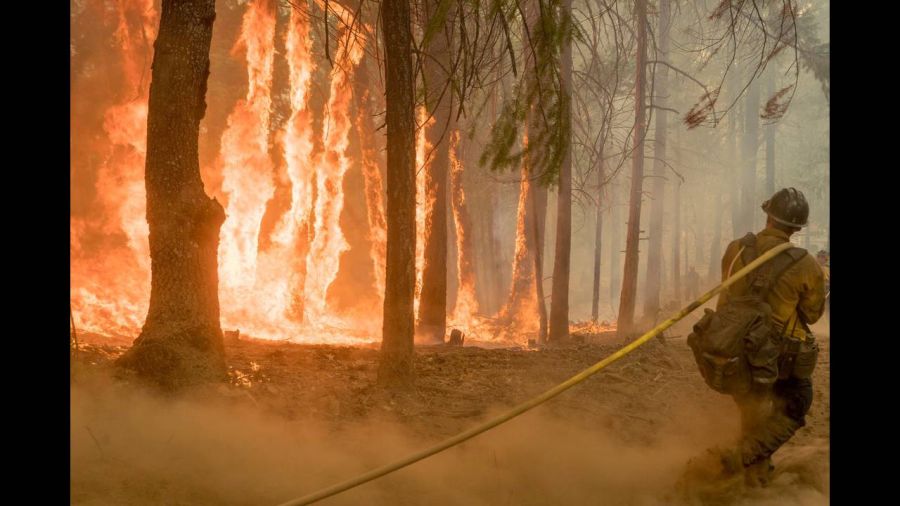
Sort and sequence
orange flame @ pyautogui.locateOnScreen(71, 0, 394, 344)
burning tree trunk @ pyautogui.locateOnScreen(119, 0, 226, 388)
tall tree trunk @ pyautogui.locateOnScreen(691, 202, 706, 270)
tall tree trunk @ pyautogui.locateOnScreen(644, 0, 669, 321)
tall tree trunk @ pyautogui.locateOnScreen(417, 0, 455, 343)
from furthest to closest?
tall tree trunk @ pyautogui.locateOnScreen(691, 202, 706, 270) → tall tree trunk @ pyautogui.locateOnScreen(644, 0, 669, 321) → orange flame @ pyautogui.locateOnScreen(71, 0, 394, 344) → tall tree trunk @ pyautogui.locateOnScreen(417, 0, 455, 343) → burning tree trunk @ pyautogui.locateOnScreen(119, 0, 226, 388)

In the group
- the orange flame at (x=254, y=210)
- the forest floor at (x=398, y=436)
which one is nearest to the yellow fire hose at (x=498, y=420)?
the forest floor at (x=398, y=436)

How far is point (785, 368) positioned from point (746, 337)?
48cm

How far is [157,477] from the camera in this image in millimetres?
4340

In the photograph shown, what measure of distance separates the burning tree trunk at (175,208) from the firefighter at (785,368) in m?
4.79

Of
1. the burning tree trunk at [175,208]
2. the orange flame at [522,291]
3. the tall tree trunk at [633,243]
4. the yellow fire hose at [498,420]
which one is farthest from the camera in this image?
the orange flame at [522,291]

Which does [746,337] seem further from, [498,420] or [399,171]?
[399,171]

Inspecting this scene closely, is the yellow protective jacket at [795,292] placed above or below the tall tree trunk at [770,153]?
below

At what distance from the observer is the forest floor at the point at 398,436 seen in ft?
15.0

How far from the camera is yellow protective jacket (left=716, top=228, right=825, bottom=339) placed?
4570mm

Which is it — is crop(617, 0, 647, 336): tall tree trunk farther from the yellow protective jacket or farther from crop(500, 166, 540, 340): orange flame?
the yellow protective jacket

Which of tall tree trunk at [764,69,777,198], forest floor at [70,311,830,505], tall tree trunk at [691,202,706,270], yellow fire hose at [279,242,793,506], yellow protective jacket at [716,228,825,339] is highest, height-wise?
tall tree trunk at [764,69,777,198]

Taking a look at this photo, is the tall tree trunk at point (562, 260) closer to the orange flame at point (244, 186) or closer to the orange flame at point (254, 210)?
the orange flame at point (254, 210)

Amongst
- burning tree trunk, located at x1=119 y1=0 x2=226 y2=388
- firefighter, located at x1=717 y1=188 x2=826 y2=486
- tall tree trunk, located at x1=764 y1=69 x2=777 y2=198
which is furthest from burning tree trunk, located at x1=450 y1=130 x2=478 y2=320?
tall tree trunk, located at x1=764 y1=69 x2=777 y2=198
